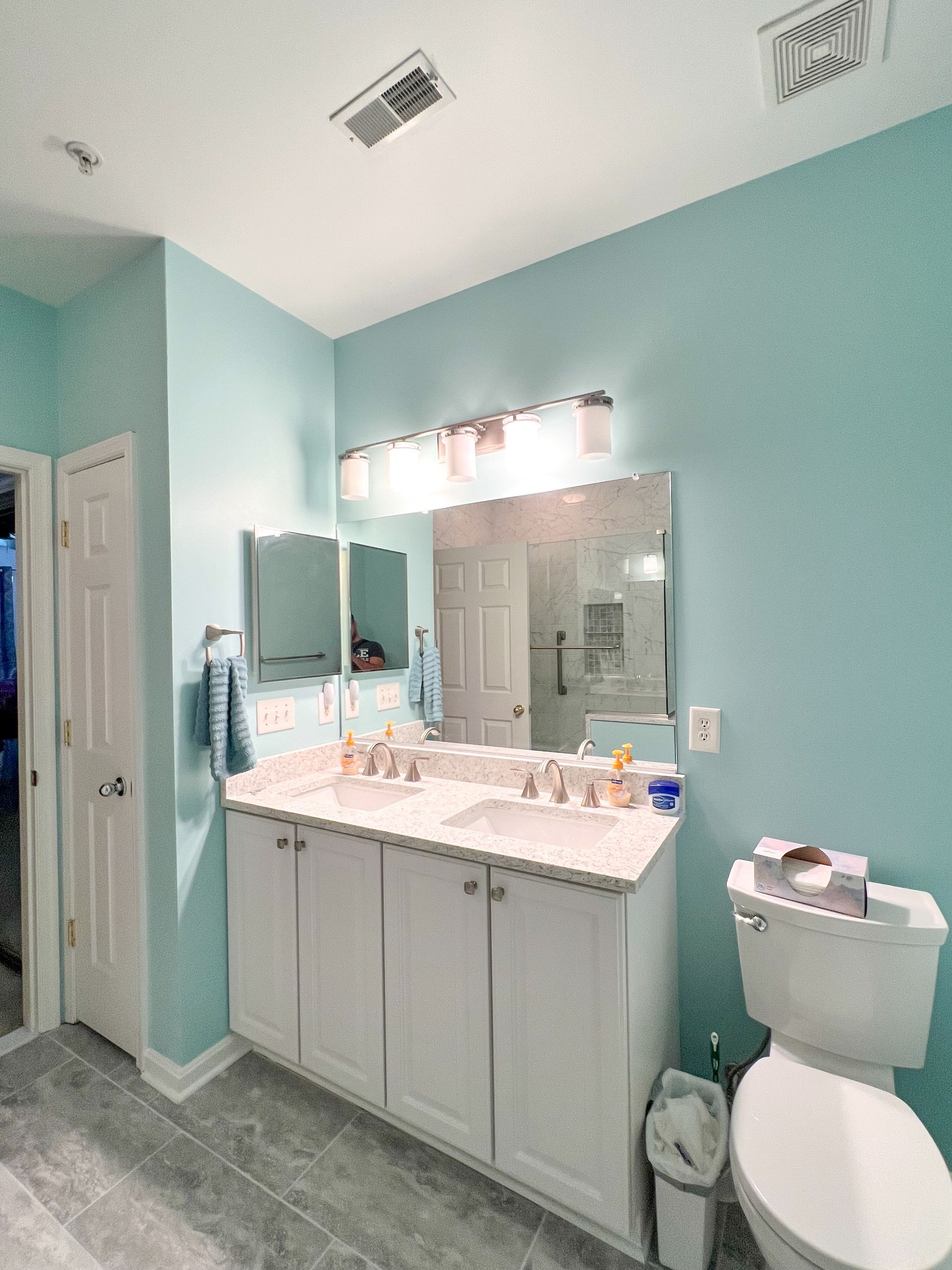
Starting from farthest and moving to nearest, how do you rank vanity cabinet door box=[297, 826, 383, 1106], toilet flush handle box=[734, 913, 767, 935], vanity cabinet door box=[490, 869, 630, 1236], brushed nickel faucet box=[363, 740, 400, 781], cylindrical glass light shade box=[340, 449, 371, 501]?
1. cylindrical glass light shade box=[340, 449, 371, 501]
2. brushed nickel faucet box=[363, 740, 400, 781]
3. vanity cabinet door box=[297, 826, 383, 1106]
4. toilet flush handle box=[734, 913, 767, 935]
5. vanity cabinet door box=[490, 869, 630, 1236]

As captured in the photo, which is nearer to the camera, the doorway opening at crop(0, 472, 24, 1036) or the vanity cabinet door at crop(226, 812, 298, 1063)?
the vanity cabinet door at crop(226, 812, 298, 1063)

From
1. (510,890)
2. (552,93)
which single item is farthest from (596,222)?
(510,890)

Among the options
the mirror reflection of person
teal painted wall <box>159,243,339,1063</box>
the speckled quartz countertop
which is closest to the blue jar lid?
the speckled quartz countertop

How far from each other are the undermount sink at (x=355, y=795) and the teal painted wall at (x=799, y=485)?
0.94 metres

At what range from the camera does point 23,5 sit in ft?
3.81

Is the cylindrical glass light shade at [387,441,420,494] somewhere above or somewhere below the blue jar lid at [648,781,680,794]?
above

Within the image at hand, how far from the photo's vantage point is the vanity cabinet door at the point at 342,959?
1.67 m

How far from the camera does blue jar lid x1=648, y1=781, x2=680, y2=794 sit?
1.72m

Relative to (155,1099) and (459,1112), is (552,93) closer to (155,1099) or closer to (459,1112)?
(459,1112)

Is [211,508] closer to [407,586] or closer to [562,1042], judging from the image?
[407,586]

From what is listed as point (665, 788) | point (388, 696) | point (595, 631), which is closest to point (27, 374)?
point (388, 696)

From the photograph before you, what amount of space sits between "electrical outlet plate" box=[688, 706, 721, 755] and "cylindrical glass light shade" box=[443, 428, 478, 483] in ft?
3.47

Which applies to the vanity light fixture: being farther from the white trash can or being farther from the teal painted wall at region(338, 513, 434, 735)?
the white trash can

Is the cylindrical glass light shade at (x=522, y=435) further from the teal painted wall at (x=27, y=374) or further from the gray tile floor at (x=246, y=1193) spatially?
the gray tile floor at (x=246, y=1193)
